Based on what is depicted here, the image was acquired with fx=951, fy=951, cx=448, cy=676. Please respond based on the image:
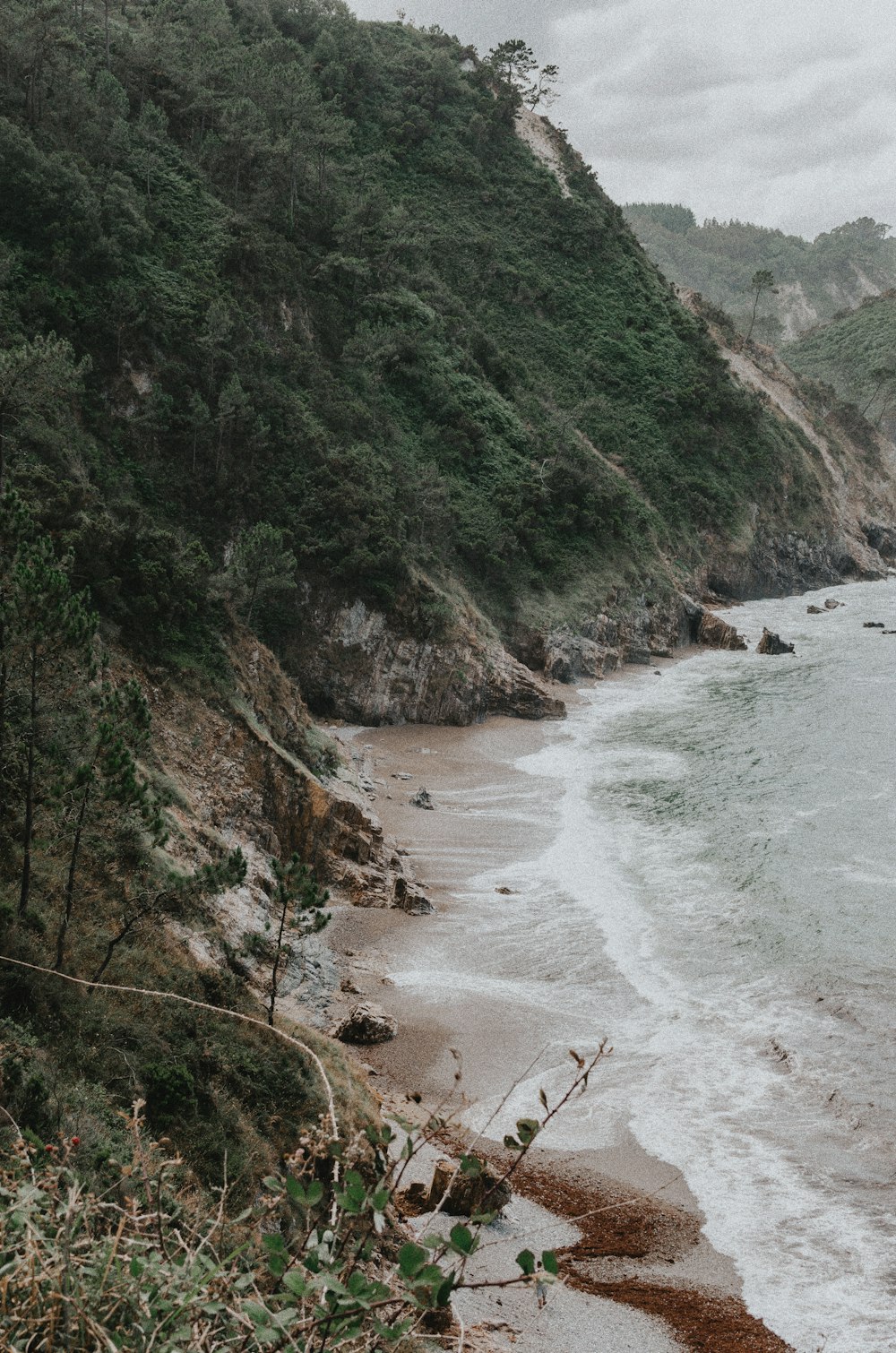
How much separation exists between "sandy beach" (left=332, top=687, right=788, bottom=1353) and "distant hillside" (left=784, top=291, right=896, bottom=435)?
9692 cm

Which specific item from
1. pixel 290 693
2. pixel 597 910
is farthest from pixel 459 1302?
pixel 290 693

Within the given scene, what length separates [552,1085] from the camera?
16312 millimetres

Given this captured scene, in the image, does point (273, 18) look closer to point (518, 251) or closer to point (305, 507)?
point (518, 251)

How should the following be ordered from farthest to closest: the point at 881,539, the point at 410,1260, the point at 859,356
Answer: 1. the point at 859,356
2. the point at 881,539
3. the point at 410,1260

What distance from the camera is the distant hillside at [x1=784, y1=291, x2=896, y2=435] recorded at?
11350 cm

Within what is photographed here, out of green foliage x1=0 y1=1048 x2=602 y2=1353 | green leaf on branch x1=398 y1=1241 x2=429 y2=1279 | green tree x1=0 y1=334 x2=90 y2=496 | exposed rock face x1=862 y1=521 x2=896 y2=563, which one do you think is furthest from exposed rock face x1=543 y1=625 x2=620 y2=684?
exposed rock face x1=862 y1=521 x2=896 y2=563

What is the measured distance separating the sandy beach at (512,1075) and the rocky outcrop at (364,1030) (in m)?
0.31

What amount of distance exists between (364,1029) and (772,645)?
4096 cm

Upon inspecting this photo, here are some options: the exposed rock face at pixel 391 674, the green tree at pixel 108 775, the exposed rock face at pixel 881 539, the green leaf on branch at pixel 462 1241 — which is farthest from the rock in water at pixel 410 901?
the exposed rock face at pixel 881 539

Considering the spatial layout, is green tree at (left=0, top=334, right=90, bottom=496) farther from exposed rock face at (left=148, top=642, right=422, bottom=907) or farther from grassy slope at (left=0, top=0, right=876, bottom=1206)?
exposed rock face at (left=148, top=642, right=422, bottom=907)

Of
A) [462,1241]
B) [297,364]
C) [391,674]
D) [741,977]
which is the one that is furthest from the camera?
[297,364]

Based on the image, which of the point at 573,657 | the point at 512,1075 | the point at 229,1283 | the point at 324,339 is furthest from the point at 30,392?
the point at 573,657

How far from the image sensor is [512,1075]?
54.4ft

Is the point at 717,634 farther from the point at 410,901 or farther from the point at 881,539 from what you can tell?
the point at 881,539
